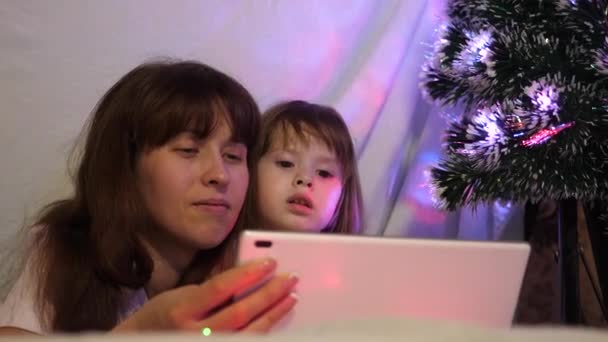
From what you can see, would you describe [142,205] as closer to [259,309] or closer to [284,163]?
[284,163]

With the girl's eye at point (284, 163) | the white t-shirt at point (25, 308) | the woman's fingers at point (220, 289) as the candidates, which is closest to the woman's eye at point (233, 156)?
the girl's eye at point (284, 163)

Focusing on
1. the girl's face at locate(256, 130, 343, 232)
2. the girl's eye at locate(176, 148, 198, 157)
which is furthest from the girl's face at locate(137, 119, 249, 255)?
the girl's face at locate(256, 130, 343, 232)

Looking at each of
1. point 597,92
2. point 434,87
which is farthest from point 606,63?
point 434,87

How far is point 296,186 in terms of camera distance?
3.00 ft

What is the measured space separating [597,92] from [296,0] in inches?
23.6

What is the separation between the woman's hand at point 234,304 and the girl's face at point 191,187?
25 cm

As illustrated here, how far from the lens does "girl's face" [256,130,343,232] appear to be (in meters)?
0.92

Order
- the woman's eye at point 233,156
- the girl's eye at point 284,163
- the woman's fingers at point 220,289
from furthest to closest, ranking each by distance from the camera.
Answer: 1. the girl's eye at point 284,163
2. the woman's eye at point 233,156
3. the woman's fingers at point 220,289

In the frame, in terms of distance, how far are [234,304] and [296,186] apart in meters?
0.41

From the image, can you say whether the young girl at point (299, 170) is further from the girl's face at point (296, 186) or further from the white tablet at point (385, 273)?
the white tablet at point (385, 273)

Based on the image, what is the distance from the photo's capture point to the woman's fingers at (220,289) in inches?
20.1

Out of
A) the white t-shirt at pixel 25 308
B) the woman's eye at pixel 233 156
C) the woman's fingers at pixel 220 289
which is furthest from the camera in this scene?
the woman's eye at pixel 233 156

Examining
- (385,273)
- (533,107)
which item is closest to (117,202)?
(385,273)

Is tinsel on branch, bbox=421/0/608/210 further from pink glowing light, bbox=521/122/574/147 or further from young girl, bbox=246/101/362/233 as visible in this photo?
young girl, bbox=246/101/362/233
